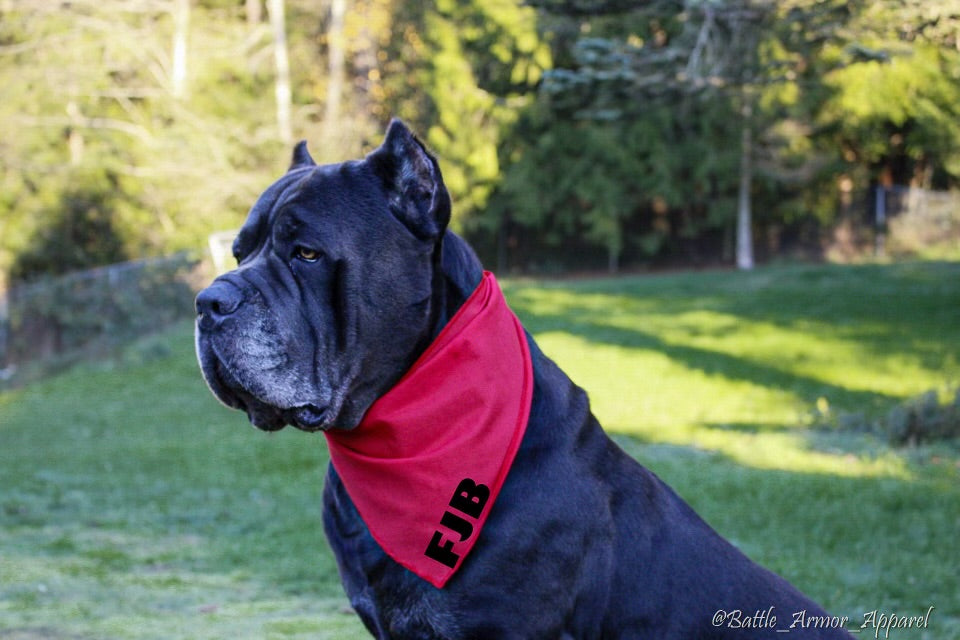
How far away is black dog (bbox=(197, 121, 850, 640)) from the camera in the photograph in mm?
2799

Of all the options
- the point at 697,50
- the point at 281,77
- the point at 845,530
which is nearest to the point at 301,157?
the point at 845,530

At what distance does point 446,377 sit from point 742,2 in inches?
286

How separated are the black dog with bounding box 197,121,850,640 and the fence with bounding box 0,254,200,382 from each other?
19.7m

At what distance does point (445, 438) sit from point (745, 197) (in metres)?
31.2

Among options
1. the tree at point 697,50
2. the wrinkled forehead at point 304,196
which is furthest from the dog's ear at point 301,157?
the tree at point 697,50

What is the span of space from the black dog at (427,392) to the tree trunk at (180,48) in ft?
88.8

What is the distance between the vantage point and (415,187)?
3014mm

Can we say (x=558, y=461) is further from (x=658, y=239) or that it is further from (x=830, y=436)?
(x=658, y=239)

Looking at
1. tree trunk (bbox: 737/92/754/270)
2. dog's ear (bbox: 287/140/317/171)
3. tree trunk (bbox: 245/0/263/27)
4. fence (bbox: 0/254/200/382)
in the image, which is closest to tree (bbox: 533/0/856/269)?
dog's ear (bbox: 287/140/317/171)

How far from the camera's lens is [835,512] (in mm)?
7301

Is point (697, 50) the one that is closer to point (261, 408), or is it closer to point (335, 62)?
point (261, 408)

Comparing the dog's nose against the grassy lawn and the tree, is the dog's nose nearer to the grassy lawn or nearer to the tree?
the grassy lawn

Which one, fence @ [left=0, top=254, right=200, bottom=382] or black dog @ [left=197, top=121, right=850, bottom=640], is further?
fence @ [left=0, top=254, right=200, bottom=382]

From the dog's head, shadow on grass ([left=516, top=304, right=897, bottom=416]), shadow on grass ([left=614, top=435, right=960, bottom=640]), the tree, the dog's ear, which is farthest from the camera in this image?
shadow on grass ([left=516, top=304, right=897, bottom=416])
